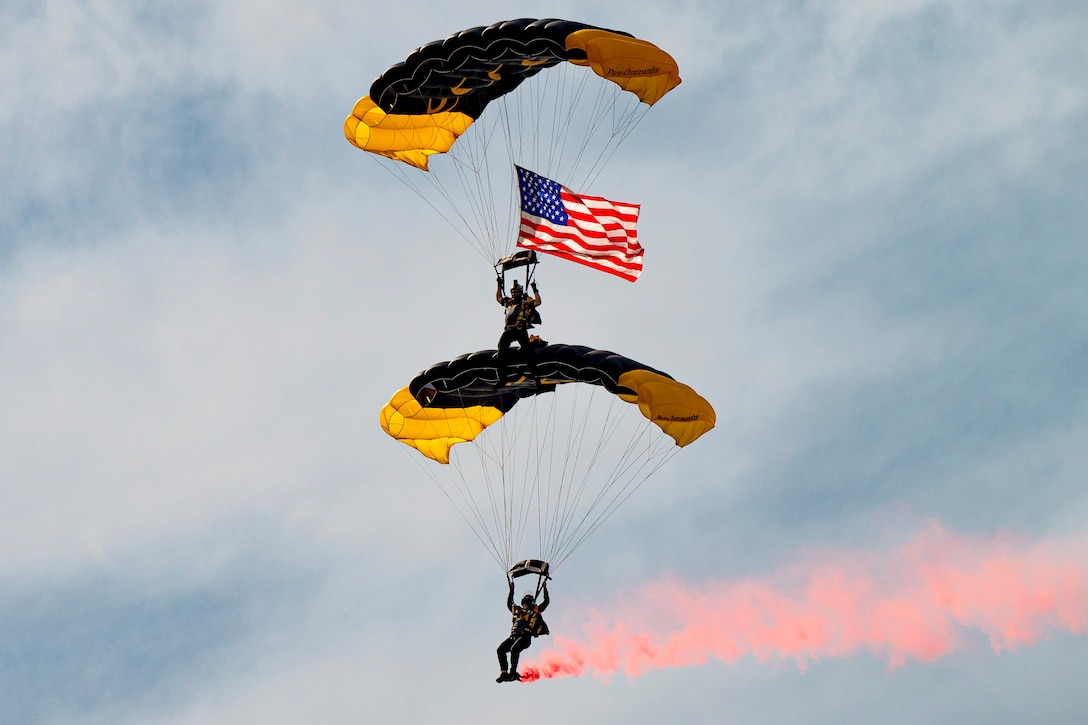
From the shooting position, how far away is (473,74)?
50812 mm

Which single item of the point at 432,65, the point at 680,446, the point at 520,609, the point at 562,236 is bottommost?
the point at 520,609

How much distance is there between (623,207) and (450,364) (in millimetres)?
6094

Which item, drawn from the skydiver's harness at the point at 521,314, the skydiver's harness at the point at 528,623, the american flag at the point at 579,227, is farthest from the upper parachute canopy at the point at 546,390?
the skydiver's harness at the point at 528,623

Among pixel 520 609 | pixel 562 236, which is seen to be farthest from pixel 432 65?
pixel 520 609

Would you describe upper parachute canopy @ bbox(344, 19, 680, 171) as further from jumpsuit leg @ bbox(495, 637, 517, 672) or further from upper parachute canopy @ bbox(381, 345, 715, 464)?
jumpsuit leg @ bbox(495, 637, 517, 672)

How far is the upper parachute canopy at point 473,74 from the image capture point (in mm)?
48500

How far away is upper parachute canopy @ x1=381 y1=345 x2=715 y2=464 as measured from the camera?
4844 centimetres

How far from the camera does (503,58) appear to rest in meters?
49.1

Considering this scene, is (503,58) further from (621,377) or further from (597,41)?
(621,377)

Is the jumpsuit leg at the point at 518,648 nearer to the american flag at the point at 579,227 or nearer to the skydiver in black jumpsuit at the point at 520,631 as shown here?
the skydiver in black jumpsuit at the point at 520,631

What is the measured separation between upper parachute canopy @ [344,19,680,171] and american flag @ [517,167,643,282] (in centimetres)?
289

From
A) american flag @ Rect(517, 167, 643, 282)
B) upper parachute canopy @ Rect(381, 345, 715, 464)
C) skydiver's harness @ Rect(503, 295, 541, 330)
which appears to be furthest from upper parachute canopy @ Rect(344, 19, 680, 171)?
upper parachute canopy @ Rect(381, 345, 715, 464)

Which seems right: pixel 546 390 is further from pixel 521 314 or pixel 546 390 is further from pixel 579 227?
pixel 579 227

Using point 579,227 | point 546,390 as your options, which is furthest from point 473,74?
point 546,390
